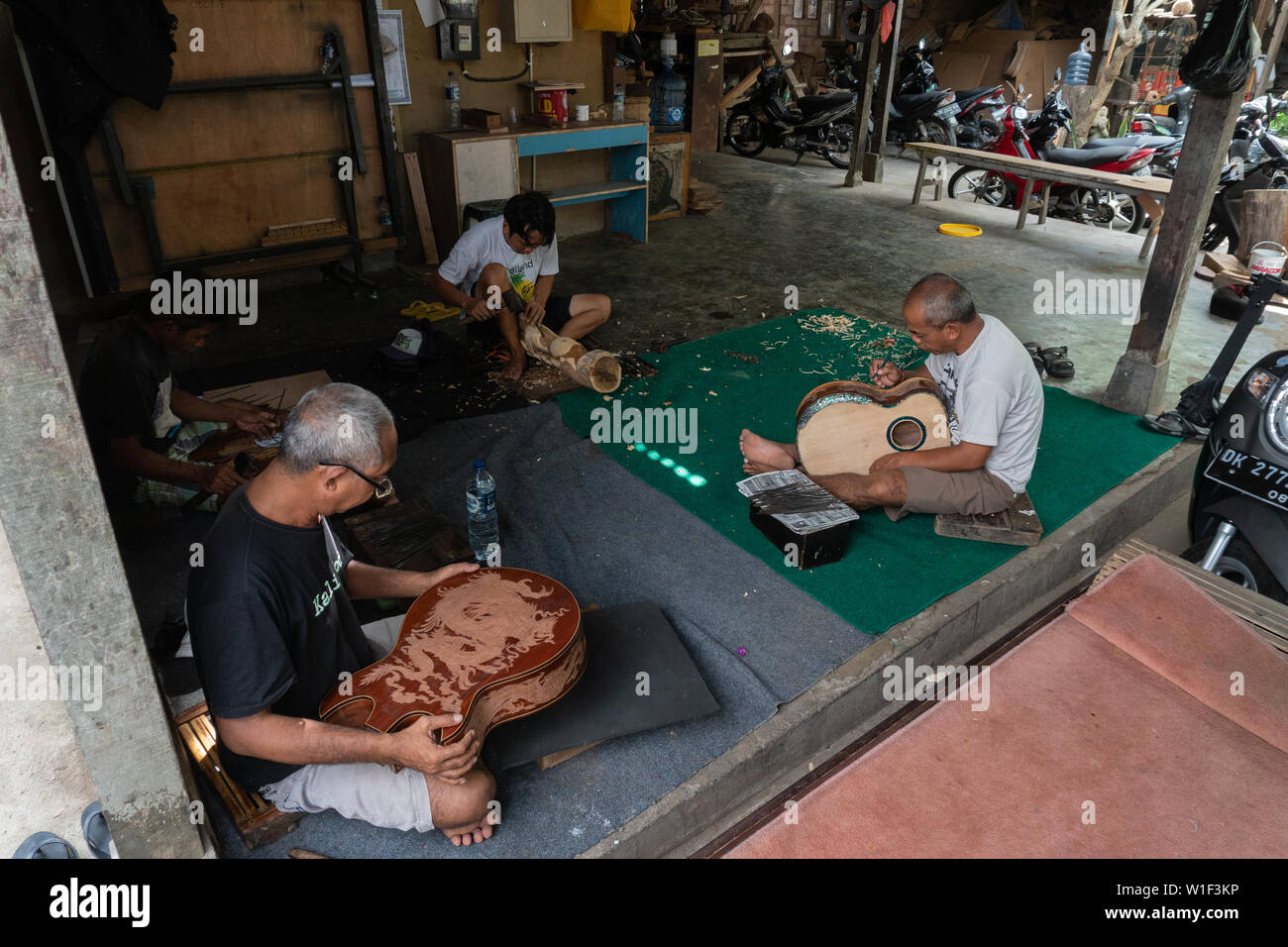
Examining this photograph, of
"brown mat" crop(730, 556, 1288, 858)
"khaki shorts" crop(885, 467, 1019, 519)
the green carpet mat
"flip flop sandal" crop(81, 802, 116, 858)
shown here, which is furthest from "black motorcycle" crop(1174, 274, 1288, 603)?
"flip flop sandal" crop(81, 802, 116, 858)

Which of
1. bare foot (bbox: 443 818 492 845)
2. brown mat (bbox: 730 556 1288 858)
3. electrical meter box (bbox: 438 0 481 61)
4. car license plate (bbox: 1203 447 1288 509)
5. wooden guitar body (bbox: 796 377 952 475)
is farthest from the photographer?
electrical meter box (bbox: 438 0 481 61)

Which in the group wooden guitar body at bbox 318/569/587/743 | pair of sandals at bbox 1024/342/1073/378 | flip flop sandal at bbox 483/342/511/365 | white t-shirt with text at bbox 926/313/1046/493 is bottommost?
pair of sandals at bbox 1024/342/1073/378

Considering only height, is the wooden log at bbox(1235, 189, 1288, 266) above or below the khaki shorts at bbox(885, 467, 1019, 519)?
above

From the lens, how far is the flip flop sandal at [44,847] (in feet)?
6.65

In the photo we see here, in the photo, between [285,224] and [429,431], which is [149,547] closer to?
[429,431]

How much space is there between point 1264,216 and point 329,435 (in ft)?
26.9

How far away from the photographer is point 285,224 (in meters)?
6.63

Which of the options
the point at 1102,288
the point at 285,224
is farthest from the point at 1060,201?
the point at 285,224

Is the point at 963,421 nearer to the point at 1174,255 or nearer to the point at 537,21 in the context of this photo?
the point at 1174,255

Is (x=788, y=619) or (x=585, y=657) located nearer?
(x=585, y=657)

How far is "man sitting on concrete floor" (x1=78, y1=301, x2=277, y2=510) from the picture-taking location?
3324 millimetres

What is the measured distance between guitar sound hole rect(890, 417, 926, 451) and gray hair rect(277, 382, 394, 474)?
2.63 metres

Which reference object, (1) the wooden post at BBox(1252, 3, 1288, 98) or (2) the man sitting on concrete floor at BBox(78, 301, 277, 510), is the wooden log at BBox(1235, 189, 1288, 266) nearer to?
(1) the wooden post at BBox(1252, 3, 1288, 98)

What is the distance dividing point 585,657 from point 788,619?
95cm
